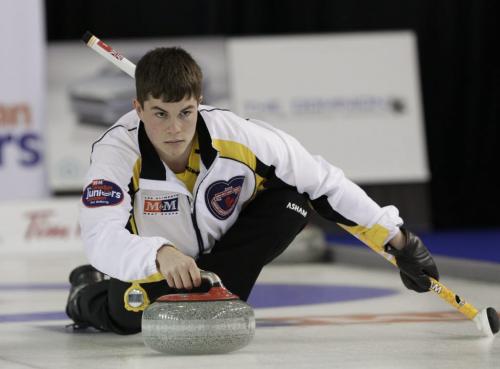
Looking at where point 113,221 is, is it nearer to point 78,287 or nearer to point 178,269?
point 178,269

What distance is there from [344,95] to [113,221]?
6.10 meters

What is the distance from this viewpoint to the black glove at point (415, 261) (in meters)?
3.54

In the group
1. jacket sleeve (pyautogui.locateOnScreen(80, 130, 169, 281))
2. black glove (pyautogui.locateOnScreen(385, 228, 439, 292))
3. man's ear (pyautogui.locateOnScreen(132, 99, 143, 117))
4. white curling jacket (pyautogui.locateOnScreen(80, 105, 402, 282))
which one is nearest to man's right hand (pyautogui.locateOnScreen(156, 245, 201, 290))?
jacket sleeve (pyautogui.locateOnScreen(80, 130, 169, 281))

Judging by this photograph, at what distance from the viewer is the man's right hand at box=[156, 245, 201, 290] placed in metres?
2.93

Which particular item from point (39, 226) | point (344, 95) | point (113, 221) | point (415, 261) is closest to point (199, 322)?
point (113, 221)

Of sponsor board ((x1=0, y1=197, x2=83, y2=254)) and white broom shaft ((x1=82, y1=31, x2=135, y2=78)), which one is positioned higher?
white broom shaft ((x1=82, y1=31, x2=135, y2=78))

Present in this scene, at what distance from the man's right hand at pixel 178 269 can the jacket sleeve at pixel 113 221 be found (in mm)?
36

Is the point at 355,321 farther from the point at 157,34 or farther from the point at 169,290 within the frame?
the point at 157,34

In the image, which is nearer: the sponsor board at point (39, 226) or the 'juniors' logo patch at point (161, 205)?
the 'juniors' logo patch at point (161, 205)

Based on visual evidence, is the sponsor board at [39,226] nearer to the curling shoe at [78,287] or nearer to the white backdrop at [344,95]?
the white backdrop at [344,95]

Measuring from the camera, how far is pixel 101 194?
317 cm

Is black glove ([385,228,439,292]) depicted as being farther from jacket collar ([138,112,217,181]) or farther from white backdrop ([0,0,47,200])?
white backdrop ([0,0,47,200])

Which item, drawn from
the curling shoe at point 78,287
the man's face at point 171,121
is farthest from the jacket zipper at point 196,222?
the curling shoe at point 78,287

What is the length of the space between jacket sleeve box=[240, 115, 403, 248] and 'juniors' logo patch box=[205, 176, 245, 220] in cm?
11
